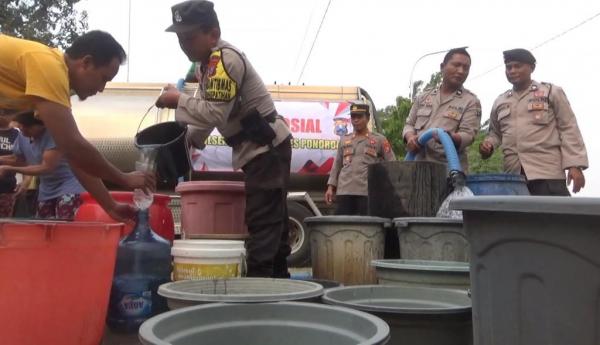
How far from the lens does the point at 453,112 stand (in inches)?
154

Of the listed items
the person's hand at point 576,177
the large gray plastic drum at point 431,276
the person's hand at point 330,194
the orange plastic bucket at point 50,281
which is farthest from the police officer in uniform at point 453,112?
the orange plastic bucket at point 50,281

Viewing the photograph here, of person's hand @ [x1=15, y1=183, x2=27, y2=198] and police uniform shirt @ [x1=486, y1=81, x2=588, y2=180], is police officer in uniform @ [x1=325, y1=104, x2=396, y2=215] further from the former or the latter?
person's hand @ [x1=15, y1=183, x2=27, y2=198]

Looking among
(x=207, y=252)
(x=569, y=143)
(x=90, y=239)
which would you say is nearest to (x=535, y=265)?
(x=90, y=239)

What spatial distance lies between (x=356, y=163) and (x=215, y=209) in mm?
2273

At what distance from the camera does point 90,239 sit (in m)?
1.90

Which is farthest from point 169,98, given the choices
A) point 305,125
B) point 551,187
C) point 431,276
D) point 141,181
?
point 305,125

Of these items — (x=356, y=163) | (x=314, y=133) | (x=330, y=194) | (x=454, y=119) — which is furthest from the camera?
(x=314, y=133)

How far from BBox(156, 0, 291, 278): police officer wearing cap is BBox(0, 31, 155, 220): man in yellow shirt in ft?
1.66

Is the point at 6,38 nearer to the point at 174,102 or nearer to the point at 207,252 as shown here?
the point at 174,102

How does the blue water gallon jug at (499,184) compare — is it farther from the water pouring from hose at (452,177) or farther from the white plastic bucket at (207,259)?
the white plastic bucket at (207,259)

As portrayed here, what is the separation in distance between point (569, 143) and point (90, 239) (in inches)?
131

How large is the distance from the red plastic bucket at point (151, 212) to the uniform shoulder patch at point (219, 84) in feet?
2.57

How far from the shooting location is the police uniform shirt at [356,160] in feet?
17.2

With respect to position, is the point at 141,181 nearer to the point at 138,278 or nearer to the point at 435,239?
the point at 138,278
